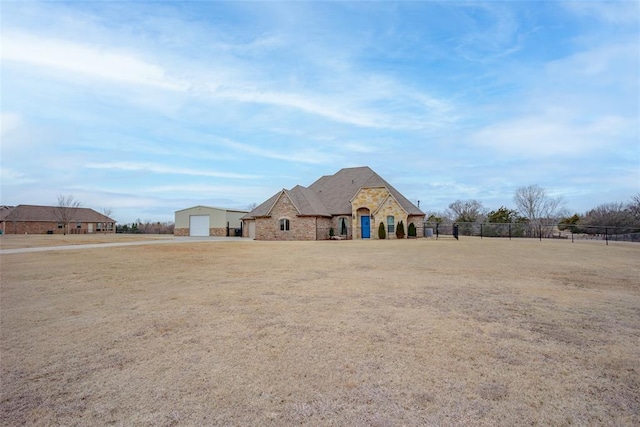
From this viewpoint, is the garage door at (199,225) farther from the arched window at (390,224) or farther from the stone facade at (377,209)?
the arched window at (390,224)

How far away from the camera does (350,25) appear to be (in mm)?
14766

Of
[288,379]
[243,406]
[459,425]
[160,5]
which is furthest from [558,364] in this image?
[160,5]

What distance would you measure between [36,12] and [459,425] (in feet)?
46.3

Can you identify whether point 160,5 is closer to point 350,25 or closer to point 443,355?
point 350,25

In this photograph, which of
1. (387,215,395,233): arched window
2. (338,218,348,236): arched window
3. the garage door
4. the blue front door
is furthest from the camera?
the garage door

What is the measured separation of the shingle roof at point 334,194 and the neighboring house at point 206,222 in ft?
19.2

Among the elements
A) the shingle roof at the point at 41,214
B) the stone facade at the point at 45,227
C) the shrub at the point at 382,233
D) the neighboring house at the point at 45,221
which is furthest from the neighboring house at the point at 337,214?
the shingle roof at the point at 41,214

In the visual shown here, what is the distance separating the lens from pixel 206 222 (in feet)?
133

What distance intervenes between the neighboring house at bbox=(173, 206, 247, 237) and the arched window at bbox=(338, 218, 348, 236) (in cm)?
1410

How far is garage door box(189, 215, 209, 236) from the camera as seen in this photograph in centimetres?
4059

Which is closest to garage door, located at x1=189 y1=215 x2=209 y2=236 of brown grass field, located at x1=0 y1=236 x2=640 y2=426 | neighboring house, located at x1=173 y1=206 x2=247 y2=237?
neighboring house, located at x1=173 y1=206 x2=247 y2=237

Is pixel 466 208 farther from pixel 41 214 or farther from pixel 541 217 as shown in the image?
pixel 41 214

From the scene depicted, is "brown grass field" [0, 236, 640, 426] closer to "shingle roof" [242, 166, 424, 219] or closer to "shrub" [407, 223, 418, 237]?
"shrub" [407, 223, 418, 237]

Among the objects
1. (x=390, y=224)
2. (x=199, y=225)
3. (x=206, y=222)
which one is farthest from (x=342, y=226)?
(x=199, y=225)
